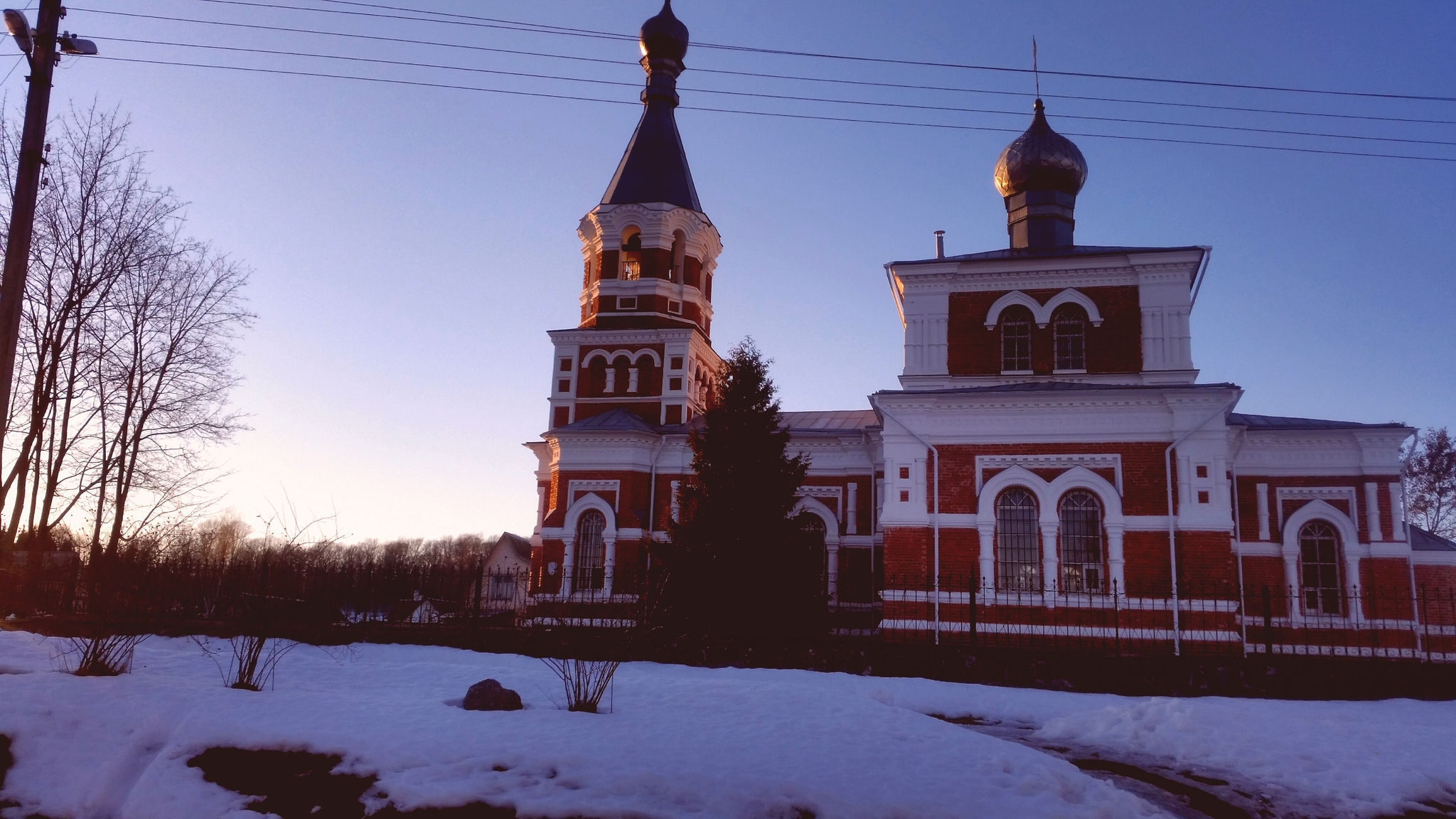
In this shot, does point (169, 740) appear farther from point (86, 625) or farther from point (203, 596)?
point (203, 596)

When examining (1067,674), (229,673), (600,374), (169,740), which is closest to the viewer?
(169,740)

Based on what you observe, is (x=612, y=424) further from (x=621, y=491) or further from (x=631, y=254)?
(x=631, y=254)

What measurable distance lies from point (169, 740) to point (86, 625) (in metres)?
6.22

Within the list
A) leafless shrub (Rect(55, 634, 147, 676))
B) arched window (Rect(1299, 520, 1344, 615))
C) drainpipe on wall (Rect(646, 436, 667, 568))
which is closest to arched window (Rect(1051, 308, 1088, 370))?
arched window (Rect(1299, 520, 1344, 615))

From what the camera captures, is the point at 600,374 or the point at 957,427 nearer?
the point at 957,427

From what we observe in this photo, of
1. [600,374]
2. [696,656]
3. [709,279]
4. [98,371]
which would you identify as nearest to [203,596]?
[98,371]

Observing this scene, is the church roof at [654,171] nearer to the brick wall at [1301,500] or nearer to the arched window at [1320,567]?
the brick wall at [1301,500]

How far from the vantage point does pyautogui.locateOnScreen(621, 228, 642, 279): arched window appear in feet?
76.6

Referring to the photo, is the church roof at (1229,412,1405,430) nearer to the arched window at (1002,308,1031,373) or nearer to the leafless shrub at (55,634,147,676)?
the arched window at (1002,308,1031,373)

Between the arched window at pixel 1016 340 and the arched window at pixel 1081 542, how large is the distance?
3143 mm

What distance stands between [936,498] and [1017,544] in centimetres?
163

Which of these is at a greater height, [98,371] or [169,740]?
[98,371]

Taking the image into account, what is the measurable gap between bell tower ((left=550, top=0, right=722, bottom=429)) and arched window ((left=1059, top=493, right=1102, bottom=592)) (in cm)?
982

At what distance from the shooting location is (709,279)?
2508 centimetres
